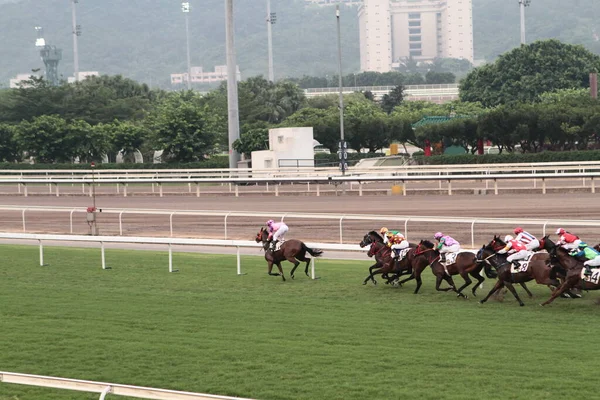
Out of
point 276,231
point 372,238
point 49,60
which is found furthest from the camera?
point 49,60

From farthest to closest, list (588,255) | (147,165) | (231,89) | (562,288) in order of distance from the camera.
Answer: (147,165) < (231,89) < (562,288) < (588,255)

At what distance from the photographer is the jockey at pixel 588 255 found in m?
10.8

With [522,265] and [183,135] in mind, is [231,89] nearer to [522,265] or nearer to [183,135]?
[183,135]

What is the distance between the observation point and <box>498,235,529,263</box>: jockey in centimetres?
1155

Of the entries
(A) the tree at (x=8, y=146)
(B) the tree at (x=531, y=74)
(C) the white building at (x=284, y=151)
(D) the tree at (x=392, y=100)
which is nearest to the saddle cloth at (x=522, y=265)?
(C) the white building at (x=284, y=151)

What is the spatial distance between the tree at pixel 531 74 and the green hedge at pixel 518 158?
26550 millimetres

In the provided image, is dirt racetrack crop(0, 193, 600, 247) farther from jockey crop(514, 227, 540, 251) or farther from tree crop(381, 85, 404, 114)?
tree crop(381, 85, 404, 114)

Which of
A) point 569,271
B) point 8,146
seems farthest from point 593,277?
point 8,146

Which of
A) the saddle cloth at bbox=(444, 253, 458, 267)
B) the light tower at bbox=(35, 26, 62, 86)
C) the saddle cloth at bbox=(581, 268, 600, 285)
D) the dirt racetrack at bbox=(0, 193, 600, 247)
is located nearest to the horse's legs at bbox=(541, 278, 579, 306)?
the saddle cloth at bbox=(581, 268, 600, 285)

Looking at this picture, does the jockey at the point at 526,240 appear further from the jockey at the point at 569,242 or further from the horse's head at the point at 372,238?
the horse's head at the point at 372,238

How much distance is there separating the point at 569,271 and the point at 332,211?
14094 mm

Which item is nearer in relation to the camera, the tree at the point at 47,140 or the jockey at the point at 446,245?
the jockey at the point at 446,245

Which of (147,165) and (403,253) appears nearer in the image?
(403,253)

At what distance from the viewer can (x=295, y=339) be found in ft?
32.4
